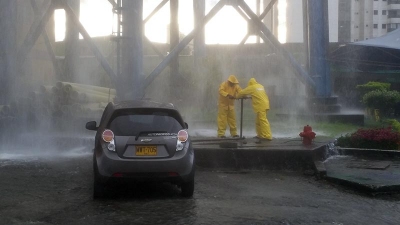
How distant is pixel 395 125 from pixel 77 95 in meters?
9.74

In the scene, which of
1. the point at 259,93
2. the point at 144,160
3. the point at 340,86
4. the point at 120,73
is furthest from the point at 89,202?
the point at 340,86

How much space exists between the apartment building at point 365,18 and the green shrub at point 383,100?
135 ft

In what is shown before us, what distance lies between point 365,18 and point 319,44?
182ft

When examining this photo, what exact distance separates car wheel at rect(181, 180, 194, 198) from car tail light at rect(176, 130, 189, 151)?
0.57 meters

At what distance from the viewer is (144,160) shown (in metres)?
8.91

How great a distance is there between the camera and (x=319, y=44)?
20.7 meters

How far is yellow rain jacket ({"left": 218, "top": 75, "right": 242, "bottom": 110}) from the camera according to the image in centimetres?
1520

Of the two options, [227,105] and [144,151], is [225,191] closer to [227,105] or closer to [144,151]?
[144,151]

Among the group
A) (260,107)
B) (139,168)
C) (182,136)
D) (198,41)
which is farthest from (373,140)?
(198,41)

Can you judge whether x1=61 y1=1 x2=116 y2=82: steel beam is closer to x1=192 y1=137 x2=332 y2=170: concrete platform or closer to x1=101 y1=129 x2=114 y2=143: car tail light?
x1=192 y1=137 x2=332 y2=170: concrete platform

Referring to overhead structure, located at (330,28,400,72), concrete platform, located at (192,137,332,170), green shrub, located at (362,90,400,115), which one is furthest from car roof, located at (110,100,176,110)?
overhead structure, located at (330,28,400,72)

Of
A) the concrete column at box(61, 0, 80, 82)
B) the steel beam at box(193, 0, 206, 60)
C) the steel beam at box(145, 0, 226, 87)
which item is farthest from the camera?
the steel beam at box(193, 0, 206, 60)

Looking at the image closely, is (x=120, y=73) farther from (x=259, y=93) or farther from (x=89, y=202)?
(x=89, y=202)

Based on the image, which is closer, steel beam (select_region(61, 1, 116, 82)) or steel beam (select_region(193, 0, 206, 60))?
steel beam (select_region(61, 1, 116, 82))
